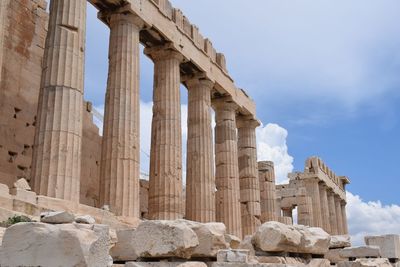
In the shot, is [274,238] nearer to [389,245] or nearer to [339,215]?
[389,245]

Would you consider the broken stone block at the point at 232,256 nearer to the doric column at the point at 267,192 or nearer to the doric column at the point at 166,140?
the doric column at the point at 166,140

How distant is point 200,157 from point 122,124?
21.0ft

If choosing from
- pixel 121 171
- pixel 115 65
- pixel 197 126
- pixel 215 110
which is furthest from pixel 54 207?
pixel 215 110

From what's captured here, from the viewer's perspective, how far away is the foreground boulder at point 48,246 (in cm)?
478

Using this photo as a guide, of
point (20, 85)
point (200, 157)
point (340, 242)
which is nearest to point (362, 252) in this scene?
point (340, 242)

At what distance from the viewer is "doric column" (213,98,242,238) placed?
76.8 feet

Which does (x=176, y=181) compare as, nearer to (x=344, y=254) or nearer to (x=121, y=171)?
(x=121, y=171)

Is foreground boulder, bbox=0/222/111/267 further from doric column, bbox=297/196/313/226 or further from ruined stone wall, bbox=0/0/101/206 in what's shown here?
doric column, bbox=297/196/313/226

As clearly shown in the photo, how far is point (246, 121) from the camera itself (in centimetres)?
2848

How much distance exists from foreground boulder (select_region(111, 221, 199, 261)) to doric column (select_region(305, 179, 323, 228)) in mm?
33341

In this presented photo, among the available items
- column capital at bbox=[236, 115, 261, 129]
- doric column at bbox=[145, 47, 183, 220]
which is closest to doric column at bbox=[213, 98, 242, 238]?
column capital at bbox=[236, 115, 261, 129]

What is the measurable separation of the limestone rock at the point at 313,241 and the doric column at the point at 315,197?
29.1 m

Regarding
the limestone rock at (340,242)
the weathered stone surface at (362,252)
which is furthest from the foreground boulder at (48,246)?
the limestone rock at (340,242)

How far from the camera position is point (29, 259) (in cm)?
483
